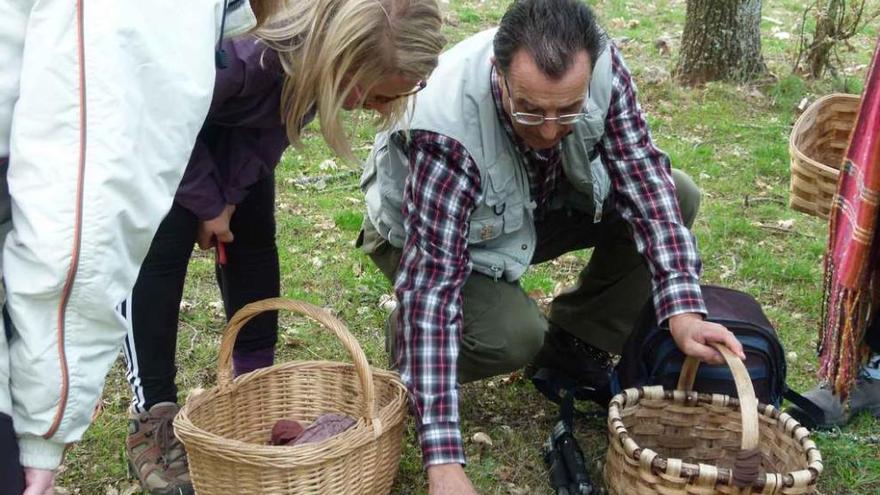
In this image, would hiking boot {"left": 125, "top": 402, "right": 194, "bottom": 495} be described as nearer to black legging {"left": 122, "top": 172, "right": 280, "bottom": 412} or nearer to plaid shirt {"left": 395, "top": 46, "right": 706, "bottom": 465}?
black legging {"left": 122, "top": 172, "right": 280, "bottom": 412}

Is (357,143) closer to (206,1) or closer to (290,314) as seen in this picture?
(290,314)

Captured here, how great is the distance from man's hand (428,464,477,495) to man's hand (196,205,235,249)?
0.81 metres

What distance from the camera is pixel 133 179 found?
4.69ft

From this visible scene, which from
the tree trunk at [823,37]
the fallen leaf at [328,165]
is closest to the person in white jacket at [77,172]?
the fallen leaf at [328,165]

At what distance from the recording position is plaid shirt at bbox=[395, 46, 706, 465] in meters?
2.37

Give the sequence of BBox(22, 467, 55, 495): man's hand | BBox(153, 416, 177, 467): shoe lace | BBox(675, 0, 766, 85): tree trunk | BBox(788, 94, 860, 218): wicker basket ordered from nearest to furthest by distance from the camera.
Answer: BBox(22, 467, 55, 495): man's hand
BBox(153, 416, 177, 467): shoe lace
BBox(788, 94, 860, 218): wicker basket
BBox(675, 0, 766, 85): tree trunk

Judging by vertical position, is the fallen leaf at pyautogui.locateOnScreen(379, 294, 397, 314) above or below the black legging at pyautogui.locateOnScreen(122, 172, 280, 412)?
below

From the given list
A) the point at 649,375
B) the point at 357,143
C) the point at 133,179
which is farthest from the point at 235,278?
the point at 357,143

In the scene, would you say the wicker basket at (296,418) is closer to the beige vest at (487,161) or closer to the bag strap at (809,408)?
the beige vest at (487,161)

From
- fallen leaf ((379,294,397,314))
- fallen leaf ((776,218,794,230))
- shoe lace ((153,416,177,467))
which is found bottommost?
fallen leaf ((776,218,794,230))

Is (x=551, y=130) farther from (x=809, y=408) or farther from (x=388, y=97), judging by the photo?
(x=809, y=408)

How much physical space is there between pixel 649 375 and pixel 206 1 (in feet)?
5.35

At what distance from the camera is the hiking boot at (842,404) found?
2.95m

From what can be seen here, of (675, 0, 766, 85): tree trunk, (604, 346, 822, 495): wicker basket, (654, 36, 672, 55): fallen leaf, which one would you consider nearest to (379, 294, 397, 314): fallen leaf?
(604, 346, 822, 495): wicker basket
